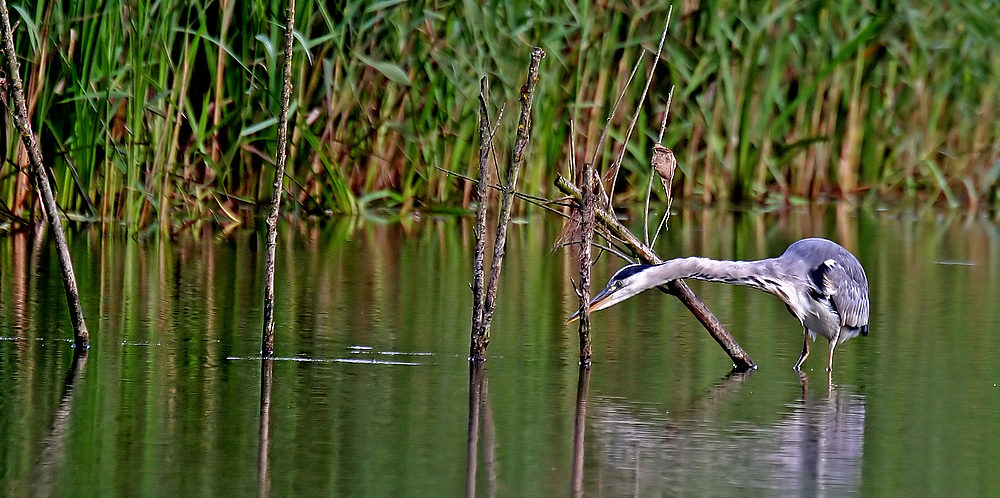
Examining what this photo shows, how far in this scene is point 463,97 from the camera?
1102 cm

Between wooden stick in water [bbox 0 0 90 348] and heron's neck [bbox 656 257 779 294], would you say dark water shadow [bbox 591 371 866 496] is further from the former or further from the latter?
wooden stick in water [bbox 0 0 90 348]

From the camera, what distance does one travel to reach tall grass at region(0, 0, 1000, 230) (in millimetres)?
9016

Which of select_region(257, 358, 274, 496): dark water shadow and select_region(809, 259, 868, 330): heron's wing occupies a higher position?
select_region(809, 259, 868, 330): heron's wing

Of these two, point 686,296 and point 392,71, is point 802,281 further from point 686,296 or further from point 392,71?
point 392,71

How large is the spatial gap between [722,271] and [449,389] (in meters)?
1.04

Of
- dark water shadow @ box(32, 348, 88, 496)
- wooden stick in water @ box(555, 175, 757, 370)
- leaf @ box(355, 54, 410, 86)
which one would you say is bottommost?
dark water shadow @ box(32, 348, 88, 496)

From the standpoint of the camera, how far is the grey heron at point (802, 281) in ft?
17.9

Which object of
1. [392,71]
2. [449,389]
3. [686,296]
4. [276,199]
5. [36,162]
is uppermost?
[392,71]

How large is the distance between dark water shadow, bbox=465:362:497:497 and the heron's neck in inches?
27.2

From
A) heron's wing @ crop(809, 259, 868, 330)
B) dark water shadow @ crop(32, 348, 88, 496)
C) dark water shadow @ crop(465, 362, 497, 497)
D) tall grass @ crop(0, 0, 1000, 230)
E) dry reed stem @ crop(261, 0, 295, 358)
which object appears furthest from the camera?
tall grass @ crop(0, 0, 1000, 230)

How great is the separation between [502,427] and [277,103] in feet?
18.1

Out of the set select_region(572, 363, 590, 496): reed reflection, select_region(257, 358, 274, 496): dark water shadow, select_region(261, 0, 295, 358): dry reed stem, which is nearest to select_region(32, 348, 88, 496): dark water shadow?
select_region(257, 358, 274, 496): dark water shadow

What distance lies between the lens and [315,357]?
574cm

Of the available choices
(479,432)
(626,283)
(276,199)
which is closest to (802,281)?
(626,283)
